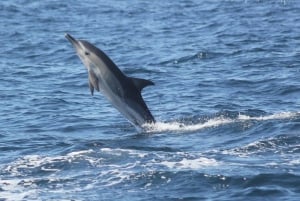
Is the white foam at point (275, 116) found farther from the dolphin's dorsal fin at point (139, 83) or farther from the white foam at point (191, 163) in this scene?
the white foam at point (191, 163)

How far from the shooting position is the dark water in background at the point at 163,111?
16891mm

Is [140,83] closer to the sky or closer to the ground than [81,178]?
closer to the sky

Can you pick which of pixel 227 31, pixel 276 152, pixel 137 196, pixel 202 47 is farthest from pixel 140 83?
pixel 227 31

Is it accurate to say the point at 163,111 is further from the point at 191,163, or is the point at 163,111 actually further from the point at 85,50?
the point at 191,163

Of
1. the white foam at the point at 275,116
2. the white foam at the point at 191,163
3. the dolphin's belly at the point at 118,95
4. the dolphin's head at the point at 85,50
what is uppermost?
the dolphin's head at the point at 85,50

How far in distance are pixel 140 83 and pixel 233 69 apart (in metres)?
10.6

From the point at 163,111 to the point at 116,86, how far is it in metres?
4.23

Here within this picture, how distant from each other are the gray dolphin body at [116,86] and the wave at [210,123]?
0.54m

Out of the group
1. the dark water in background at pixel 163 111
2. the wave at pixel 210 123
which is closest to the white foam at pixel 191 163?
the dark water in background at pixel 163 111

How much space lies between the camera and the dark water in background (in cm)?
1689

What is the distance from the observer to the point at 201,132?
21.4m

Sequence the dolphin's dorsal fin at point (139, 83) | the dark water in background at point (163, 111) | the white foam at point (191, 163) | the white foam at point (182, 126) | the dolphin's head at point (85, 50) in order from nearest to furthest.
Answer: the dark water in background at point (163, 111) < the white foam at point (191, 163) < the dolphin's dorsal fin at point (139, 83) < the dolphin's head at point (85, 50) < the white foam at point (182, 126)

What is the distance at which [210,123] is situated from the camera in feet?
73.6

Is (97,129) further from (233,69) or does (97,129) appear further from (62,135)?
(233,69)
